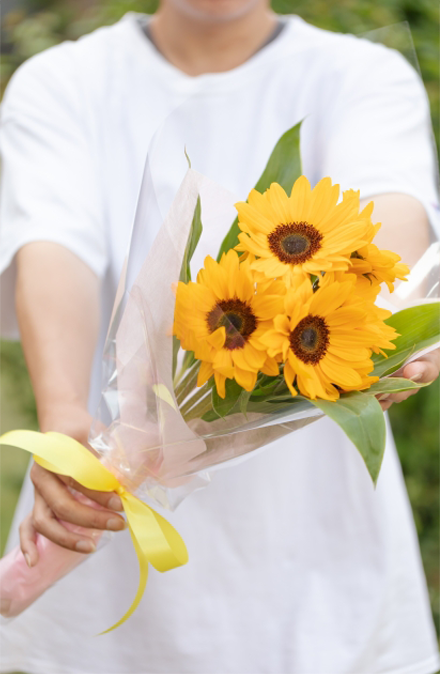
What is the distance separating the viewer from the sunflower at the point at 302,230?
420mm

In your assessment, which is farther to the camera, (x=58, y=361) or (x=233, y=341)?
(x=58, y=361)

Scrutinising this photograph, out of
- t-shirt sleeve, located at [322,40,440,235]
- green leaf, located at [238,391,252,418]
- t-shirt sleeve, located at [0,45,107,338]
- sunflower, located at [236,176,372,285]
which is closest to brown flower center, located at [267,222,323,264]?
sunflower, located at [236,176,372,285]

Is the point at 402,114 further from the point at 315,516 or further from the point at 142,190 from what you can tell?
the point at 315,516

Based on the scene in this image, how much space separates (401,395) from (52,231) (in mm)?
413

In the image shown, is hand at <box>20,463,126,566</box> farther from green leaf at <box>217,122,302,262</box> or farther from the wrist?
green leaf at <box>217,122,302,262</box>

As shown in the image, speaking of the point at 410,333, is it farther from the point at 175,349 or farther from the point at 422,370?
the point at 175,349

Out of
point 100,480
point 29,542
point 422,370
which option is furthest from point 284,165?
point 29,542

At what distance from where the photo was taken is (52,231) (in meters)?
0.71

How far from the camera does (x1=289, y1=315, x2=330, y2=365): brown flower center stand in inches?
16.6

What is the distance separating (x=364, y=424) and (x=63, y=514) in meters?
0.31

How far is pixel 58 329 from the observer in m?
0.68

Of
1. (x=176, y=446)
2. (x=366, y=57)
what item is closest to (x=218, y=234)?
(x=176, y=446)

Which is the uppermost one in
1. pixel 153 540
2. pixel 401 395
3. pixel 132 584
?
pixel 401 395

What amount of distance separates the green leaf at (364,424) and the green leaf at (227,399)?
7cm
